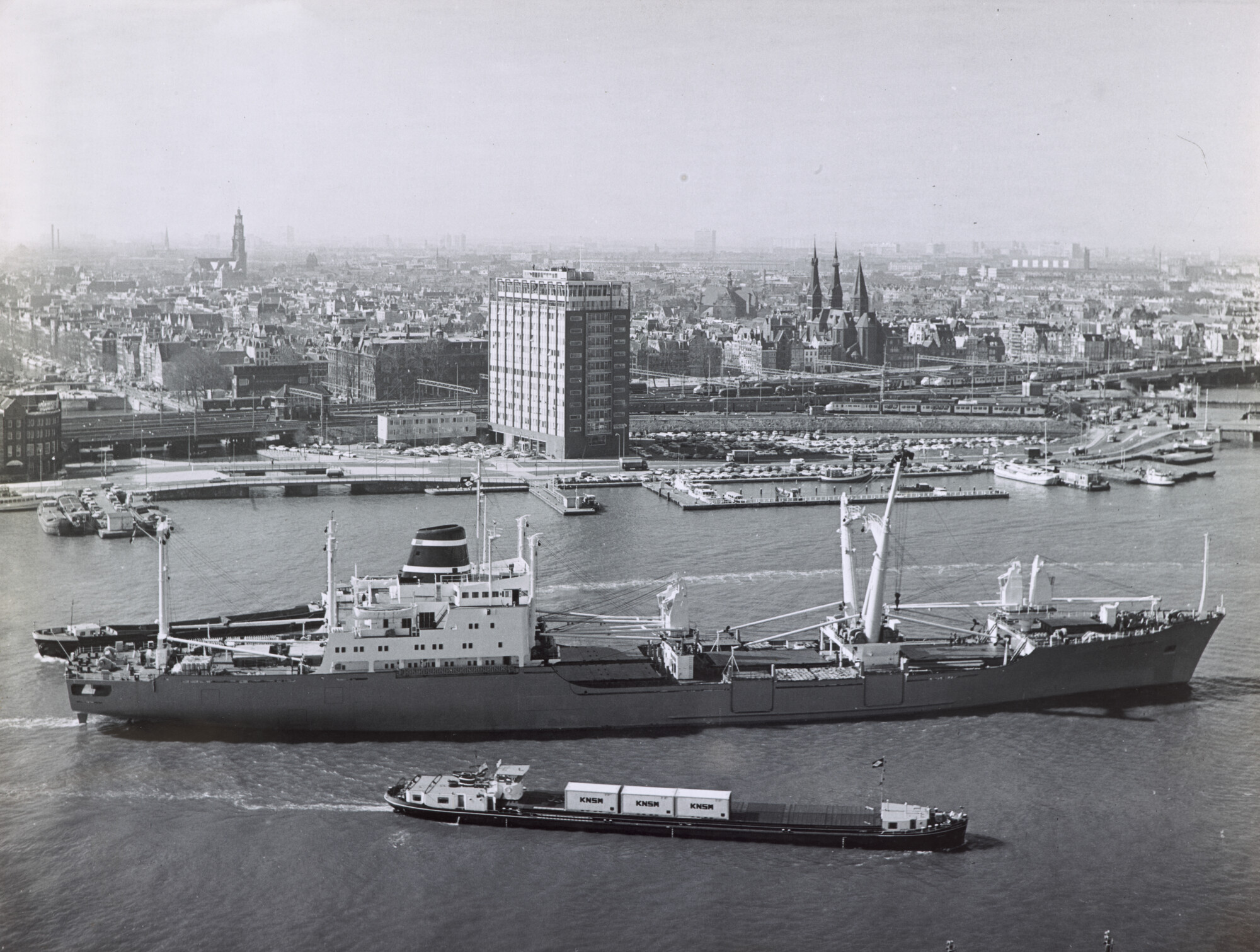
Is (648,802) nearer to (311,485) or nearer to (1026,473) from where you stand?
(311,485)

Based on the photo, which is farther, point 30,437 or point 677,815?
point 30,437

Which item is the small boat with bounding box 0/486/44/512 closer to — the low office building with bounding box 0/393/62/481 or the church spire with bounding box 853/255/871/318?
the low office building with bounding box 0/393/62/481

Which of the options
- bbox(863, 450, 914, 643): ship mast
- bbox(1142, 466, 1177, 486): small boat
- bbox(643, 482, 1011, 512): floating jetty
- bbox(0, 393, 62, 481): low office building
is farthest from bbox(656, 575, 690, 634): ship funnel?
bbox(1142, 466, 1177, 486): small boat

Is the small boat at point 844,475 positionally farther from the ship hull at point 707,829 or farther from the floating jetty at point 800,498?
the ship hull at point 707,829

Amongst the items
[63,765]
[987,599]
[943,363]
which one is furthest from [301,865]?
[943,363]

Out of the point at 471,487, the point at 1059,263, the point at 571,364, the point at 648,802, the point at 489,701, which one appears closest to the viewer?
the point at 648,802

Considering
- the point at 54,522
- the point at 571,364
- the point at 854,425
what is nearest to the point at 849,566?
the point at 54,522
